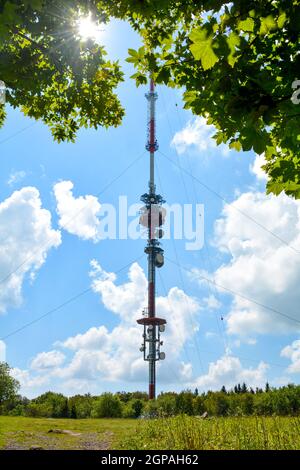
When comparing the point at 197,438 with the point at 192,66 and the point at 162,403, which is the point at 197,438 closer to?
the point at 192,66

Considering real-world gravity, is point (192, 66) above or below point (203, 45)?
above

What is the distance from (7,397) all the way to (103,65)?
5612 centimetres

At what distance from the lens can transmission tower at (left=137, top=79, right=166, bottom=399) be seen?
140ft

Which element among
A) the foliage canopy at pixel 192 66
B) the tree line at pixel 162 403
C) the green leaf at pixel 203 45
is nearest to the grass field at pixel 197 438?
the foliage canopy at pixel 192 66

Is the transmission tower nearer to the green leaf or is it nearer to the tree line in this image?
the tree line

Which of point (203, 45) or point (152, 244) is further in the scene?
point (152, 244)

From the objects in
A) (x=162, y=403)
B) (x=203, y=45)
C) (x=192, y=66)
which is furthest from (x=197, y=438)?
(x=162, y=403)

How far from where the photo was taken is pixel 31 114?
918 centimetres

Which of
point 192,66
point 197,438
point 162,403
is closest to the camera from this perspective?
point 192,66

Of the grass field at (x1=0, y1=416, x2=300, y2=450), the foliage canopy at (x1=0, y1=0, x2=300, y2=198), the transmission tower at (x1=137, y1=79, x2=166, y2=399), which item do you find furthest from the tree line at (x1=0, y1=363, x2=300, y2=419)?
the foliage canopy at (x1=0, y1=0, x2=300, y2=198)

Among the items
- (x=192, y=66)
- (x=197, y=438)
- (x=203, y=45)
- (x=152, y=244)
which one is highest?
(x=152, y=244)

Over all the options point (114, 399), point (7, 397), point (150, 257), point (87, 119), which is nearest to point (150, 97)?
point (150, 257)

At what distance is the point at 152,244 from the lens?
1790 inches

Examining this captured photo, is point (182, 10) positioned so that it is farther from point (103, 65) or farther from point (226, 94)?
point (226, 94)
